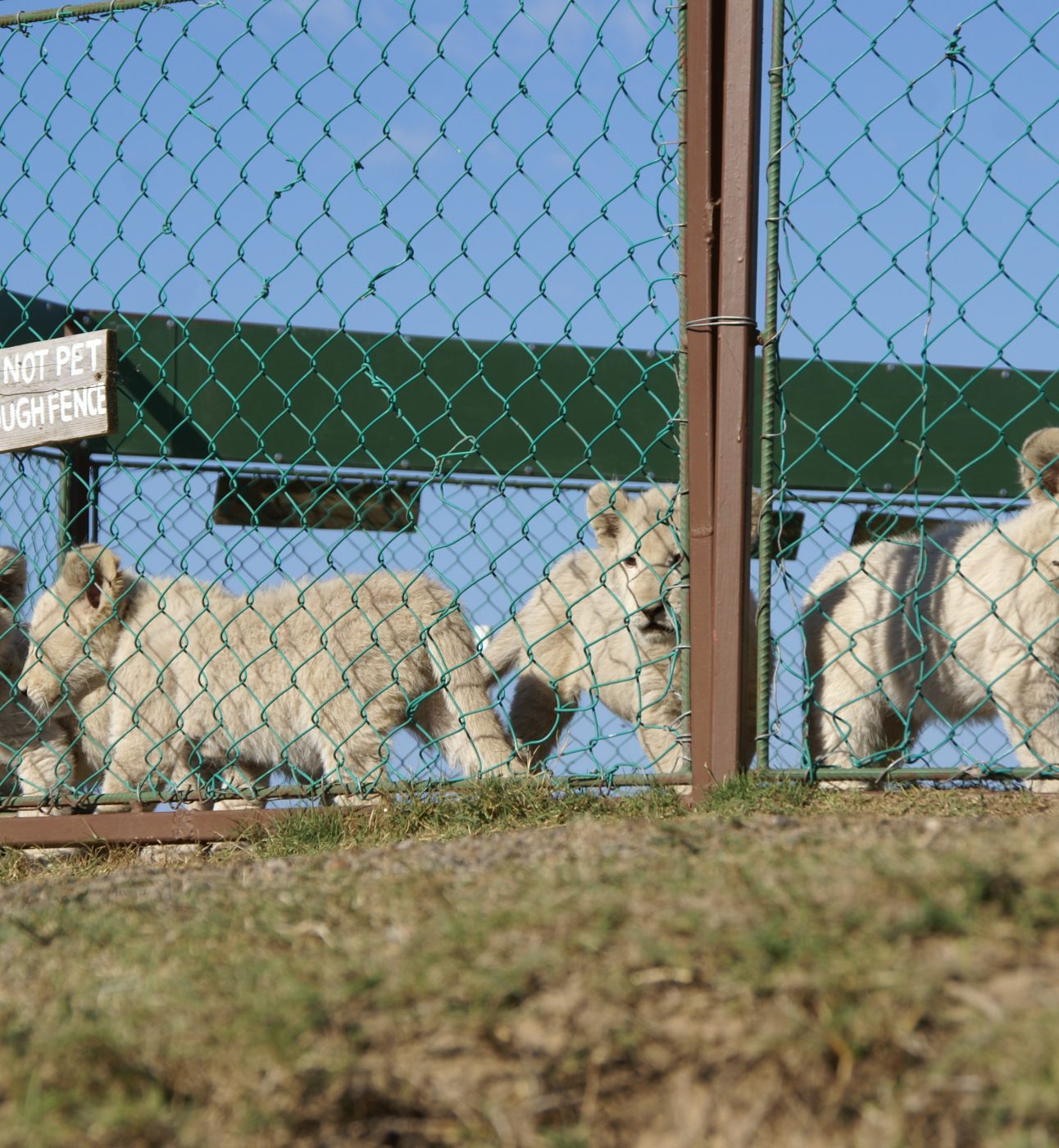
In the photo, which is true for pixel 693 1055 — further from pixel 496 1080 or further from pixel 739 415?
pixel 739 415

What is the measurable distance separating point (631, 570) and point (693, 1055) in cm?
412

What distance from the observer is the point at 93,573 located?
6.35 metres

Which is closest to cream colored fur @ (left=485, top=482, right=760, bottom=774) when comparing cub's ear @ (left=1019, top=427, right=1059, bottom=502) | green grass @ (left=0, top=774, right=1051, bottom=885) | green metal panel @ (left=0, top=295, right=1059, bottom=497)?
green metal panel @ (left=0, top=295, right=1059, bottom=497)

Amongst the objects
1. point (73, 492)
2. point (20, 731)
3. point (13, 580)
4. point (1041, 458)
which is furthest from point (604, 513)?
point (20, 731)

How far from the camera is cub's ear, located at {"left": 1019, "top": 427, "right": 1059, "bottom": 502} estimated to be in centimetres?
483

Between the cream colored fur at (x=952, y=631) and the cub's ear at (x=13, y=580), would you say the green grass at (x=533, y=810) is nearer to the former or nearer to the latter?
the cream colored fur at (x=952, y=631)

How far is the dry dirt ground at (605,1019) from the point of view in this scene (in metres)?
1.63

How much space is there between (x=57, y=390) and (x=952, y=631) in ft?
11.8

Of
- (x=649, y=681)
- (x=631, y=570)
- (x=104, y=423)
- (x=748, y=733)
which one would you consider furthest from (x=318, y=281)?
(x=649, y=681)

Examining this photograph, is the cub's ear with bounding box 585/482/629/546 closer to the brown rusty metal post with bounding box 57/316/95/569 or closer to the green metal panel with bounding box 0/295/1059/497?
the green metal panel with bounding box 0/295/1059/497

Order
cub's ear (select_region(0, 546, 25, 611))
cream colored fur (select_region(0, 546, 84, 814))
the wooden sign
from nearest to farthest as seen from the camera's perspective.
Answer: the wooden sign
cub's ear (select_region(0, 546, 25, 611))
cream colored fur (select_region(0, 546, 84, 814))

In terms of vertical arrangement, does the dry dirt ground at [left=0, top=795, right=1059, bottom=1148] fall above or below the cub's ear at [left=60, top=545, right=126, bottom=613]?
below

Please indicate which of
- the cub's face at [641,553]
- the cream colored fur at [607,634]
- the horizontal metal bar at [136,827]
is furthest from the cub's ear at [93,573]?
the cub's face at [641,553]

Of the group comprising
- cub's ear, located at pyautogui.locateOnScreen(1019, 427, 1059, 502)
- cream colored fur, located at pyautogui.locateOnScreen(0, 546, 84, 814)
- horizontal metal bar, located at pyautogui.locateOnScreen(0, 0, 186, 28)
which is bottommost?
cream colored fur, located at pyautogui.locateOnScreen(0, 546, 84, 814)
